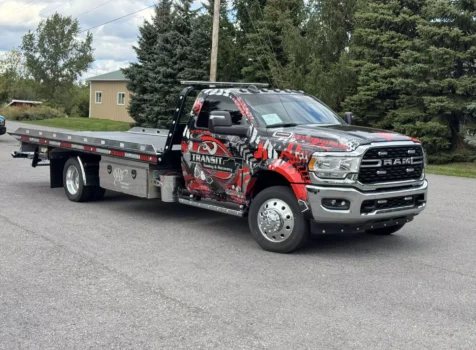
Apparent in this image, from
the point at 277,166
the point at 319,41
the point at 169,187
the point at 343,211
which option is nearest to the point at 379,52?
the point at 319,41

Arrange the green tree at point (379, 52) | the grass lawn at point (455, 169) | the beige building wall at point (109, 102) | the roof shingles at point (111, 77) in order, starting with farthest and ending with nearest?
1. the roof shingles at point (111, 77)
2. the beige building wall at point (109, 102)
3. the green tree at point (379, 52)
4. the grass lawn at point (455, 169)

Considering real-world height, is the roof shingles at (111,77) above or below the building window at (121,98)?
above

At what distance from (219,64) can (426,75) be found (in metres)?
13.8

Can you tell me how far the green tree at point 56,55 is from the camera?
290ft

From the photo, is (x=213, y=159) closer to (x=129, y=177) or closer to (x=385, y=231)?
(x=129, y=177)

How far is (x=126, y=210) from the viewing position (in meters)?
10.3

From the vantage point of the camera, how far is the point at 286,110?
8.41 metres

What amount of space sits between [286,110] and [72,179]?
476 centimetres

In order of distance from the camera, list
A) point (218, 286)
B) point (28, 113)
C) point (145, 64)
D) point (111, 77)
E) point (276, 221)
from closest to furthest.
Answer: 1. point (218, 286)
2. point (276, 221)
3. point (145, 64)
4. point (28, 113)
5. point (111, 77)

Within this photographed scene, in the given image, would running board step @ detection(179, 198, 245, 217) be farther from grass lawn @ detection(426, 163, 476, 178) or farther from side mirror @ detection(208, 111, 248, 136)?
grass lawn @ detection(426, 163, 476, 178)

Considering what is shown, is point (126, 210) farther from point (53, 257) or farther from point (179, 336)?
point (179, 336)

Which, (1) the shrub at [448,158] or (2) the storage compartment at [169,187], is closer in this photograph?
(2) the storage compartment at [169,187]

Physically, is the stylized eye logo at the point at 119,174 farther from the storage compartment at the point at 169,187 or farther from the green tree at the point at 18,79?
the green tree at the point at 18,79

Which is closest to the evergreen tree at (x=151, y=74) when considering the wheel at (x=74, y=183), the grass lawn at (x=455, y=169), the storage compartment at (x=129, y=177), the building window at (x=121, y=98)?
the building window at (x=121, y=98)
